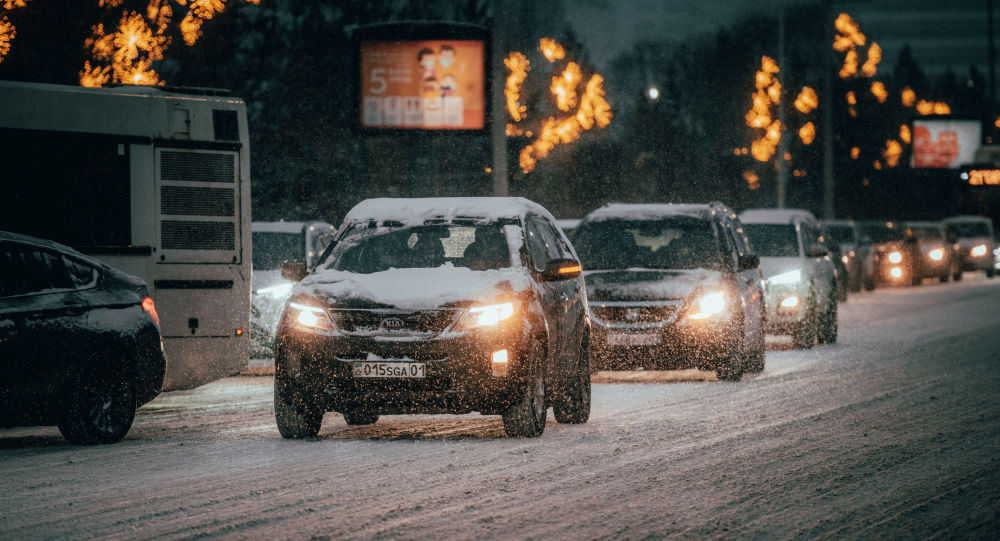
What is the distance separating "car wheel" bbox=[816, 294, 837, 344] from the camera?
74.5 ft

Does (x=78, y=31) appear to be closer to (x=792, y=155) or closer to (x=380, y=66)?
(x=380, y=66)

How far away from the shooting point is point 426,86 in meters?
28.5

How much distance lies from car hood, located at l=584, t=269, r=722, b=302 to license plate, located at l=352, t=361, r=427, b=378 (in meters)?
5.84

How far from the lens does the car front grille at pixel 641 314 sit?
654 inches

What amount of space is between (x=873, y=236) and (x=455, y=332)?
36.0 metres

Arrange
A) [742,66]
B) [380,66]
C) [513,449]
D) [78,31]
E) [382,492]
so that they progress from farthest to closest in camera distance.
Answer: [742,66] < [380,66] < [78,31] < [513,449] < [382,492]

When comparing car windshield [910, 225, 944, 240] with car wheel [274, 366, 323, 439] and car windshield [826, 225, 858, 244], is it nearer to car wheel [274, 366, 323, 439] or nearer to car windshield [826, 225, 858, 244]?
car windshield [826, 225, 858, 244]

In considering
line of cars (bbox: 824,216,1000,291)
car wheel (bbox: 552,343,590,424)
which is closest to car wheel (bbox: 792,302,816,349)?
car wheel (bbox: 552,343,590,424)

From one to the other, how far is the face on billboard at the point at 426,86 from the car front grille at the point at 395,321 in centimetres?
1721

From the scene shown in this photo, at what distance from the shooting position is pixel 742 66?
6831cm

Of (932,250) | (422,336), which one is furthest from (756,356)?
(932,250)

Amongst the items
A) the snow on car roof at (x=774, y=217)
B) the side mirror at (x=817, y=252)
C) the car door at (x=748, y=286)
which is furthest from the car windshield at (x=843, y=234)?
the car door at (x=748, y=286)

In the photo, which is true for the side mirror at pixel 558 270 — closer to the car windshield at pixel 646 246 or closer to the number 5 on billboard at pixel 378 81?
the car windshield at pixel 646 246

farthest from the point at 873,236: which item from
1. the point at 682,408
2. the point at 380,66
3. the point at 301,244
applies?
the point at 682,408
